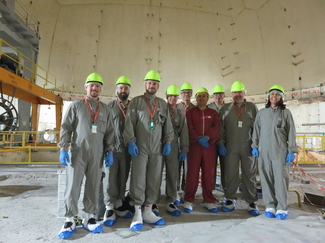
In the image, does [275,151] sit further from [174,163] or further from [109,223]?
[109,223]

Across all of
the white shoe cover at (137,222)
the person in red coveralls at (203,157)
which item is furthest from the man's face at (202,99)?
the white shoe cover at (137,222)

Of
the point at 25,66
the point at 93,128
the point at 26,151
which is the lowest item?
the point at 26,151

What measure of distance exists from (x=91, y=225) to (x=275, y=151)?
8.51 ft

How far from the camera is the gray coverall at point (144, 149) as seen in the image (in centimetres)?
263

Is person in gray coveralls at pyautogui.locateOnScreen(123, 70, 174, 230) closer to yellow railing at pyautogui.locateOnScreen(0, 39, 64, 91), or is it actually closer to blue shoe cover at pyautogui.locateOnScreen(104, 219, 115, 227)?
blue shoe cover at pyautogui.locateOnScreen(104, 219, 115, 227)

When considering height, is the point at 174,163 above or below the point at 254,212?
above

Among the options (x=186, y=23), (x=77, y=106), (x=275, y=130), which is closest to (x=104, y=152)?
(x=77, y=106)

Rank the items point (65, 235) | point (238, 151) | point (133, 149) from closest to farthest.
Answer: point (65, 235)
point (133, 149)
point (238, 151)

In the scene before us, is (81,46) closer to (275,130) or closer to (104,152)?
(104,152)

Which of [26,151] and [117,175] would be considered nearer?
[117,175]

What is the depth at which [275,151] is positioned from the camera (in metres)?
2.88

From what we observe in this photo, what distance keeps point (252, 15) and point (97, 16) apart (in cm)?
876

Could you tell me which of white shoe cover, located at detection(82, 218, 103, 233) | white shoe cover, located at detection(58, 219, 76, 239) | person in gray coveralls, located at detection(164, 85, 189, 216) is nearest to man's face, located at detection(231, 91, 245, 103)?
person in gray coveralls, located at detection(164, 85, 189, 216)

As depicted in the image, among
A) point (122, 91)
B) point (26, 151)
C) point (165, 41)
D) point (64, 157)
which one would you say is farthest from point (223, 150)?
point (165, 41)
